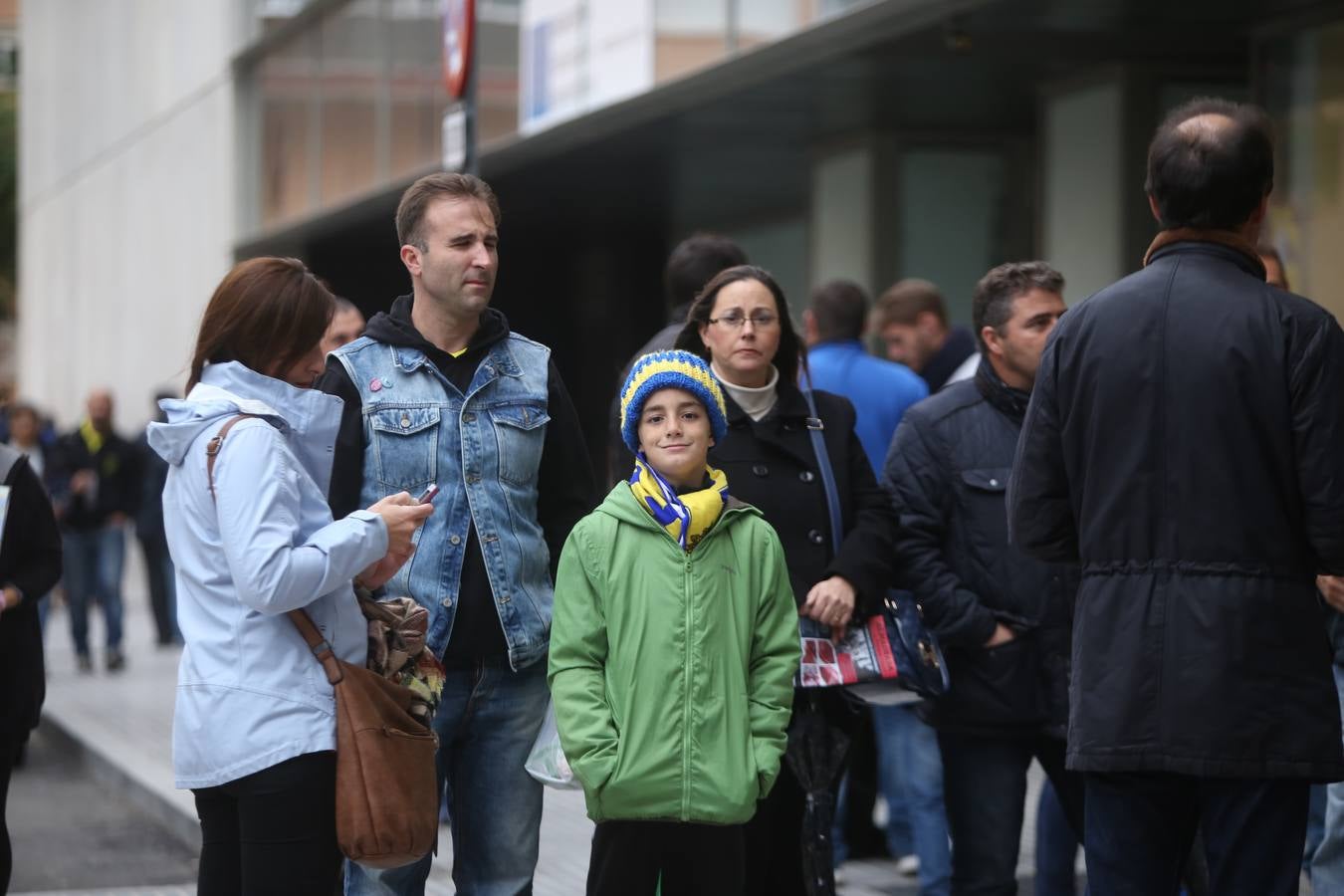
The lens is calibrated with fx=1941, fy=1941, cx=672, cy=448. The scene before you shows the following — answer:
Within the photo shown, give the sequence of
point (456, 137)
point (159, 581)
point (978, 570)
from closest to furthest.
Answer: point (978, 570), point (456, 137), point (159, 581)

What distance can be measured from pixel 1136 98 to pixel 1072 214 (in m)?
0.79

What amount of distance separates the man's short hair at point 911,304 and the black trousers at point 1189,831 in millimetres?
4567

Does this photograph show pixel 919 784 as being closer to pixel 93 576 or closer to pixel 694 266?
pixel 694 266

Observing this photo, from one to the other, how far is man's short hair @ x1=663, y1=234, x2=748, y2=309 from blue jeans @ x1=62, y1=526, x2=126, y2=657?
8963 millimetres

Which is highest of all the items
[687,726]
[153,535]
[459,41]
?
[459,41]

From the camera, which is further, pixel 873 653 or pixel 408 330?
pixel 873 653

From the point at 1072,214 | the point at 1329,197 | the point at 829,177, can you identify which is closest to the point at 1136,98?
the point at 1072,214

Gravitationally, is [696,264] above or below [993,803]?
above

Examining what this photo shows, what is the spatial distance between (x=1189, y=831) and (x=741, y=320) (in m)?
1.79

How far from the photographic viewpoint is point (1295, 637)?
3.46 m

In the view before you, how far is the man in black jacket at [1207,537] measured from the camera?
343 cm

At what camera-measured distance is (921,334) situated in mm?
8133

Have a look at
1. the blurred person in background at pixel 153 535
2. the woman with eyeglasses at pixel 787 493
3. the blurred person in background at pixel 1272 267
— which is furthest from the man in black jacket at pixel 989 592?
the blurred person in background at pixel 153 535

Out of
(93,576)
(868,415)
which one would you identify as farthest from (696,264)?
(93,576)
